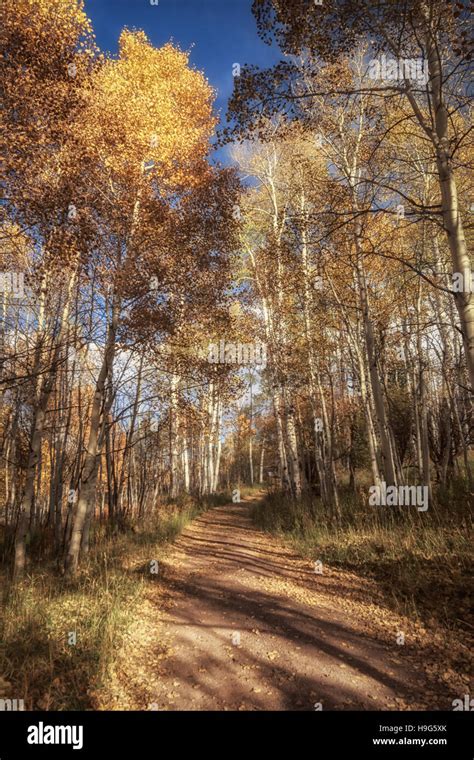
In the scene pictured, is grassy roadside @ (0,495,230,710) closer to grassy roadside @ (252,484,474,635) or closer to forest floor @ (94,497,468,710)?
forest floor @ (94,497,468,710)

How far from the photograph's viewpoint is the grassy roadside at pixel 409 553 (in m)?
4.43

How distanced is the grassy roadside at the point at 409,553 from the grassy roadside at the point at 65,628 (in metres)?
3.56

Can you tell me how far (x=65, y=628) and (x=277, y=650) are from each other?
2.55 metres

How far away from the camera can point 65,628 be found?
4.21 m

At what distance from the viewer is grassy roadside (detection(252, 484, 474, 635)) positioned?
4.43 m

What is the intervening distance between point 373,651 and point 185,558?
15.9 ft

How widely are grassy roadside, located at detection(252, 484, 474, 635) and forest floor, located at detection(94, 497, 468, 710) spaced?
30 centimetres

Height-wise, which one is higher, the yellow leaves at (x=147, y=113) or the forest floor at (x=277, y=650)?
the yellow leaves at (x=147, y=113)
